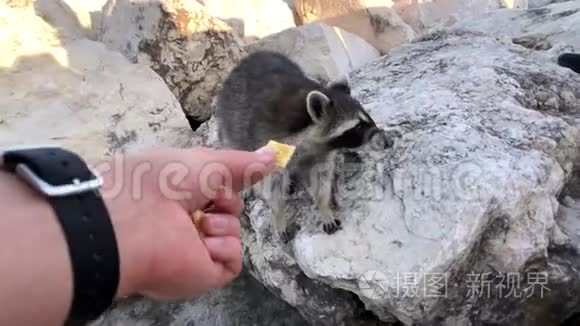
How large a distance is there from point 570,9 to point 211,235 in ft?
15.1

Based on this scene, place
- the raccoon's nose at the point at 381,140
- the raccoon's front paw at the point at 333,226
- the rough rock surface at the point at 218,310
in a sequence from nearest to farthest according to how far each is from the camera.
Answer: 1. the raccoon's front paw at the point at 333,226
2. the raccoon's nose at the point at 381,140
3. the rough rock surface at the point at 218,310

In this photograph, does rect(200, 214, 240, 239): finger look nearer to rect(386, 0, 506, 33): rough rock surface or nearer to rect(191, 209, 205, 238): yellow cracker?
rect(191, 209, 205, 238): yellow cracker

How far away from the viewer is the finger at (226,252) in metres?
1.63

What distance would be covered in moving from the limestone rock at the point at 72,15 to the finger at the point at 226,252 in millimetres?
3935

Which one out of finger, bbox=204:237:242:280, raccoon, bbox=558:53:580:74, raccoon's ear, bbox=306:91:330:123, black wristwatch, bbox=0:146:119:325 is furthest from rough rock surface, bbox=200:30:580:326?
black wristwatch, bbox=0:146:119:325

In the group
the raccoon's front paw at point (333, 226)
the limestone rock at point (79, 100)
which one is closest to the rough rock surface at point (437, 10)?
the limestone rock at point (79, 100)

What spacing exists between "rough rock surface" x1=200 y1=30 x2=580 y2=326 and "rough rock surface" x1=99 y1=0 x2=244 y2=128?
61.2 inches

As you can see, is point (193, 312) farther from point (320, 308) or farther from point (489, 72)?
point (489, 72)

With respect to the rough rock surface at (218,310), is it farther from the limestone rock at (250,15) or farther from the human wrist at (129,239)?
the limestone rock at (250,15)

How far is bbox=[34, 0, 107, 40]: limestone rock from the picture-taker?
522cm

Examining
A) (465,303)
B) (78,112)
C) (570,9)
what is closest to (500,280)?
(465,303)

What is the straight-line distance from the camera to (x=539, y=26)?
5.28m

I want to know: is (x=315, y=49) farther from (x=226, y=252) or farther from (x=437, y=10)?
(x=226, y=252)

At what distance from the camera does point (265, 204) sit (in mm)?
3635
